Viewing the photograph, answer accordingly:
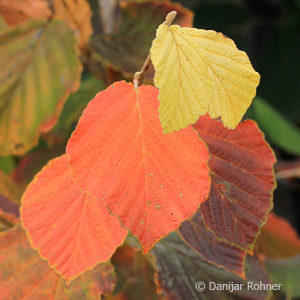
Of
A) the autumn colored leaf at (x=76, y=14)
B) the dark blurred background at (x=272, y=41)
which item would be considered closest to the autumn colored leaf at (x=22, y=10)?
the autumn colored leaf at (x=76, y=14)

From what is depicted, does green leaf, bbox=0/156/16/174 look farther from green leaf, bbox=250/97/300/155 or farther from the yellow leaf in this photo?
the yellow leaf

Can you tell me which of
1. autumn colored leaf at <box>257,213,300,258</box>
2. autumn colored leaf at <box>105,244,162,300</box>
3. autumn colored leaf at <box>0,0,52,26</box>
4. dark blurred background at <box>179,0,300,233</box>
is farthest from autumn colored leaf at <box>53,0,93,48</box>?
dark blurred background at <box>179,0,300,233</box>

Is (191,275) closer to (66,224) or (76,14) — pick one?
(66,224)

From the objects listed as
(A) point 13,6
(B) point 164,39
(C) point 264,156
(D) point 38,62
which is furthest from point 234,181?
(A) point 13,6

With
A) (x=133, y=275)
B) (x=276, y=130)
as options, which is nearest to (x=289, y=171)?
(x=276, y=130)

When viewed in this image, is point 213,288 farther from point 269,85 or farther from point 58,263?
point 269,85

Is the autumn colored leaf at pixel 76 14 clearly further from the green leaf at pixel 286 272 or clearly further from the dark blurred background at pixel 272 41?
the dark blurred background at pixel 272 41
